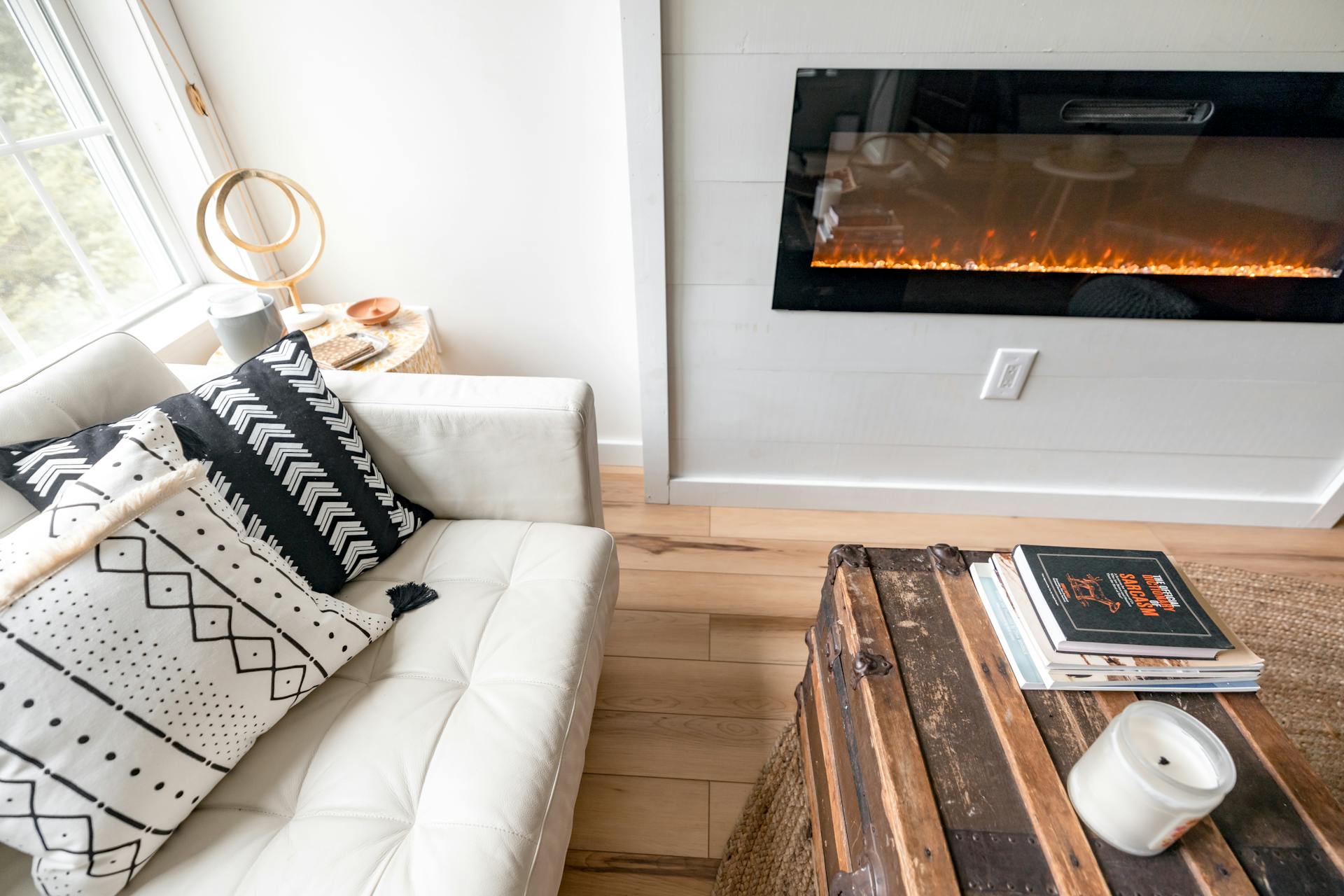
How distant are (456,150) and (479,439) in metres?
0.80

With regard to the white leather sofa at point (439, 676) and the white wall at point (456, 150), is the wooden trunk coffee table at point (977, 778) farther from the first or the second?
the white wall at point (456, 150)

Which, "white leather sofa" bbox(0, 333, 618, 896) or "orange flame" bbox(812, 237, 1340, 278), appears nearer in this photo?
"white leather sofa" bbox(0, 333, 618, 896)

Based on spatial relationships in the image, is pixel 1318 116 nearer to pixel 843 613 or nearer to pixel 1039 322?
pixel 1039 322

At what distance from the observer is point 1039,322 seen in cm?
139

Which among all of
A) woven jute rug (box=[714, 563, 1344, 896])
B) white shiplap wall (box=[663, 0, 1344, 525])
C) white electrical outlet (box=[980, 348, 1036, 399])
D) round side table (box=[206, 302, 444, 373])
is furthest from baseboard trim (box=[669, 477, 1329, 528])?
round side table (box=[206, 302, 444, 373])

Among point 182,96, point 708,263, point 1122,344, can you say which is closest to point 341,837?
point 708,263

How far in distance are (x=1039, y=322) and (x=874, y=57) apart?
0.69 m

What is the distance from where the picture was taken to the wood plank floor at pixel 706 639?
107 cm

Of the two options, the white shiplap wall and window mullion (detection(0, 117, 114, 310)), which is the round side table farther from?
the white shiplap wall

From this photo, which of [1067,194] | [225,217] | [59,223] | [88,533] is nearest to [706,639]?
[88,533]

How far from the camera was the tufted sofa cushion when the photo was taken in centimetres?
67

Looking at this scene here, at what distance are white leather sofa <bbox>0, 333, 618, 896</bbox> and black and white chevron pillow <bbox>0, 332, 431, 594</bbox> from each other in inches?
2.2

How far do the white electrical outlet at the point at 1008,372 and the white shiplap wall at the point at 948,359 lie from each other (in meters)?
0.02

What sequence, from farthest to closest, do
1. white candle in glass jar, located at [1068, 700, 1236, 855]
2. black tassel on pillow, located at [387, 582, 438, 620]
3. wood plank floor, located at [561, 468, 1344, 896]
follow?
wood plank floor, located at [561, 468, 1344, 896], black tassel on pillow, located at [387, 582, 438, 620], white candle in glass jar, located at [1068, 700, 1236, 855]
